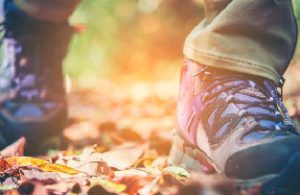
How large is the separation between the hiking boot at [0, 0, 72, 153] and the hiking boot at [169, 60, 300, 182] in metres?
0.52

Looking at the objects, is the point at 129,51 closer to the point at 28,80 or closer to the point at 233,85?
the point at 28,80

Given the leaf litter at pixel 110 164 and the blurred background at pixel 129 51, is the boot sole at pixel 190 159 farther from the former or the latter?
the blurred background at pixel 129 51

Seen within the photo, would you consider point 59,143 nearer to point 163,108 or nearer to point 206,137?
point 206,137

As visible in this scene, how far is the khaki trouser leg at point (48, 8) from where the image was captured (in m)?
1.74

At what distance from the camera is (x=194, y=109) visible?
1.37 metres

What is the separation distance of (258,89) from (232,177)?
27 centimetres

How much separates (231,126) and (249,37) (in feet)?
0.88

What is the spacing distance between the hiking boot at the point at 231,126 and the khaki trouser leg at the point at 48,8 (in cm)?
56

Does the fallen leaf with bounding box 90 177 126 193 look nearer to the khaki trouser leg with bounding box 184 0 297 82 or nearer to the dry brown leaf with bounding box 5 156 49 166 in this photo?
the dry brown leaf with bounding box 5 156 49 166

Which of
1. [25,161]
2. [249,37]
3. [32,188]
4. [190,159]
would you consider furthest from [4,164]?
[249,37]

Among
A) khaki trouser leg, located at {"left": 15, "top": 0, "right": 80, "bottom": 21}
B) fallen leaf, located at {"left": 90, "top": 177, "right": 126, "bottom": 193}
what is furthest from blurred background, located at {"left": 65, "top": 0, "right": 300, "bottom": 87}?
fallen leaf, located at {"left": 90, "top": 177, "right": 126, "bottom": 193}

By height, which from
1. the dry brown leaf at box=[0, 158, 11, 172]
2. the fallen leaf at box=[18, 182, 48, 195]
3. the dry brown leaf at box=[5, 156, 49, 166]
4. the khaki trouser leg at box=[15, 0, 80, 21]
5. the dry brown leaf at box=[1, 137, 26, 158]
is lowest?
the dry brown leaf at box=[1, 137, 26, 158]

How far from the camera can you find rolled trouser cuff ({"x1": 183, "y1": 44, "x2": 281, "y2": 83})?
4.27 ft

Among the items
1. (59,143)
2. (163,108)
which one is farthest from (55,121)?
(163,108)
